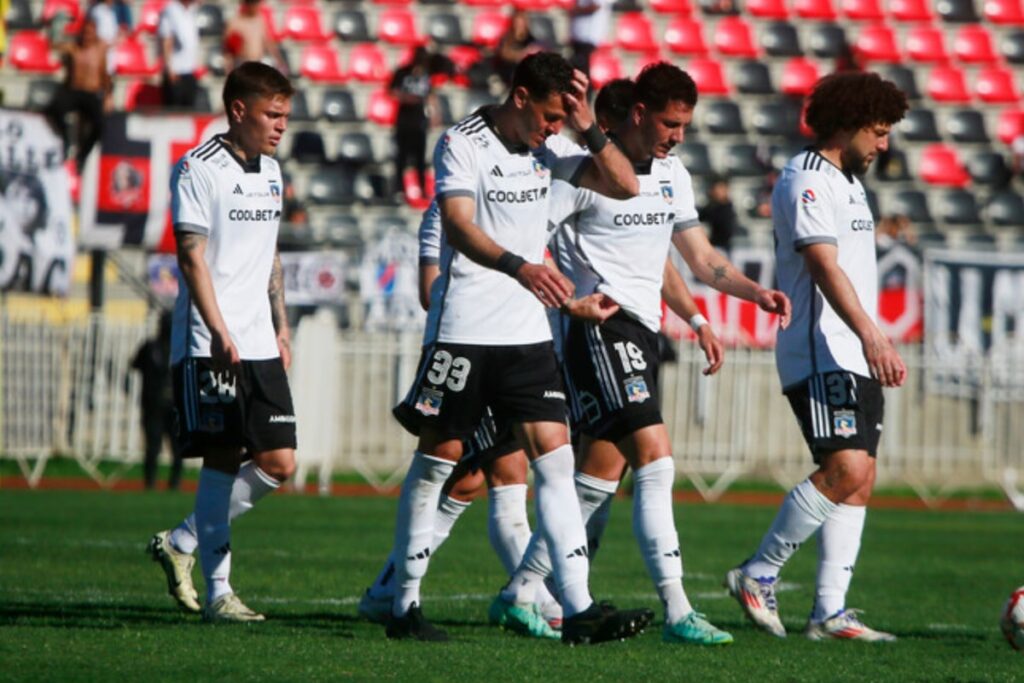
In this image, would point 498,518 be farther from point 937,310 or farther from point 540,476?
point 937,310

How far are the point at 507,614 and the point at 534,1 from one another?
20.2 meters

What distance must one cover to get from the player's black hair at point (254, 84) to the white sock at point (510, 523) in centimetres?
202

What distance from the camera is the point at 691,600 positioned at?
9445 mm

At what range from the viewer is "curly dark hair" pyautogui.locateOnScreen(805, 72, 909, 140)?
789 centimetres

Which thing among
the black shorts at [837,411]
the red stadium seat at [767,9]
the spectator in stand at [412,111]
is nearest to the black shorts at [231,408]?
the black shorts at [837,411]

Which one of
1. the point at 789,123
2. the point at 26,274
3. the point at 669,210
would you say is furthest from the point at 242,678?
the point at 789,123

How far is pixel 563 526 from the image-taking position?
6.91 metres

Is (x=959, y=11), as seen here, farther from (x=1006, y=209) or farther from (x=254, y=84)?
(x=254, y=84)

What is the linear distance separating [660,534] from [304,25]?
20090 millimetres

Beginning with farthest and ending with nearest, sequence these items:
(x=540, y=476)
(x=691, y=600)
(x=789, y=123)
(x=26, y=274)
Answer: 1. (x=789, y=123)
2. (x=26, y=274)
3. (x=691, y=600)
4. (x=540, y=476)

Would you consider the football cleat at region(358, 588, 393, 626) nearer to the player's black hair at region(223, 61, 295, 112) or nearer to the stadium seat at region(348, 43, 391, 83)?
the player's black hair at region(223, 61, 295, 112)

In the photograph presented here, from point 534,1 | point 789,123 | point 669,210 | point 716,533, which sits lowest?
point 716,533

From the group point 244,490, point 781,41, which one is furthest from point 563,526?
point 781,41

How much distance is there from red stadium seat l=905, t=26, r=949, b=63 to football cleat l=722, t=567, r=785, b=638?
21280 mm
